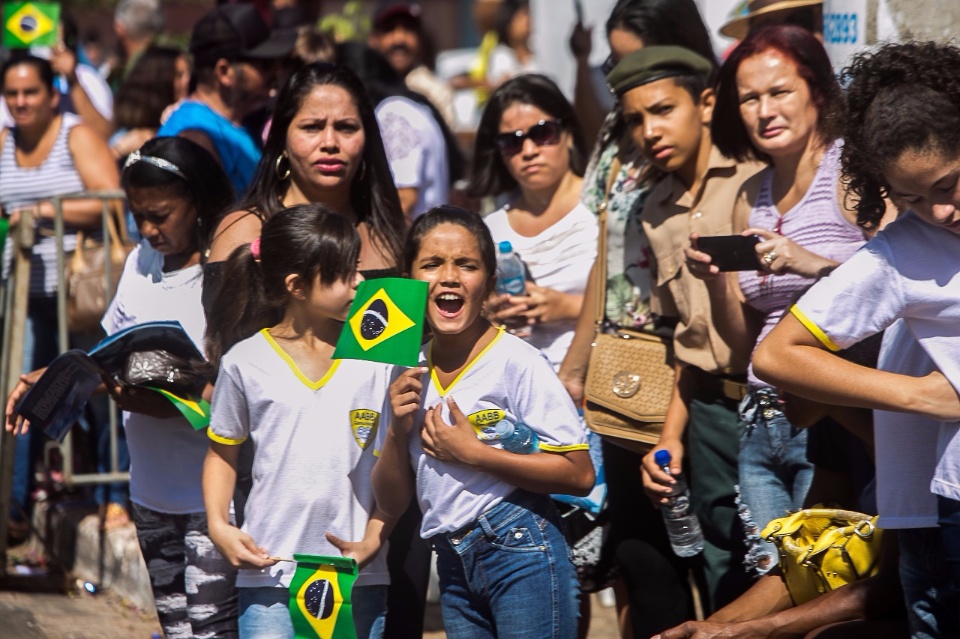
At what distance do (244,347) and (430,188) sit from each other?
7.72 feet

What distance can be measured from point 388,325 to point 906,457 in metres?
1.30

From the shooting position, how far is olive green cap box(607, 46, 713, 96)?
414 cm

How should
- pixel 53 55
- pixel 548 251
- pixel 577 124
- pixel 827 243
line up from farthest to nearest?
pixel 53 55 < pixel 577 124 < pixel 548 251 < pixel 827 243

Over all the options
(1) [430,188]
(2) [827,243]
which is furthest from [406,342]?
(1) [430,188]

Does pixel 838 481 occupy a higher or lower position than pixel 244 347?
lower

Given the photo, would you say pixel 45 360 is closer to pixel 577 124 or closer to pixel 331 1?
pixel 577 124

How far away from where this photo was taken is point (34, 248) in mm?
6293

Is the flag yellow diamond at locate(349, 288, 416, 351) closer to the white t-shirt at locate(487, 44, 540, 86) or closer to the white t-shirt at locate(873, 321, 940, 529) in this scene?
the white t-shirt at locate(873, 321, 940, 529)

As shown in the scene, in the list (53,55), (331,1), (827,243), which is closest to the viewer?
(827,243)

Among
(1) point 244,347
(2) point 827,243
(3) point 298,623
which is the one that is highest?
(2) point 827,243

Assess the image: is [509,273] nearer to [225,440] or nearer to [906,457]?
[225,440]

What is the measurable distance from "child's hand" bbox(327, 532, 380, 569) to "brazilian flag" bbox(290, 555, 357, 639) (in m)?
0.08

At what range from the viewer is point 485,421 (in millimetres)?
3449

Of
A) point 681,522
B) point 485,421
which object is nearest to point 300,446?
point 485,421
